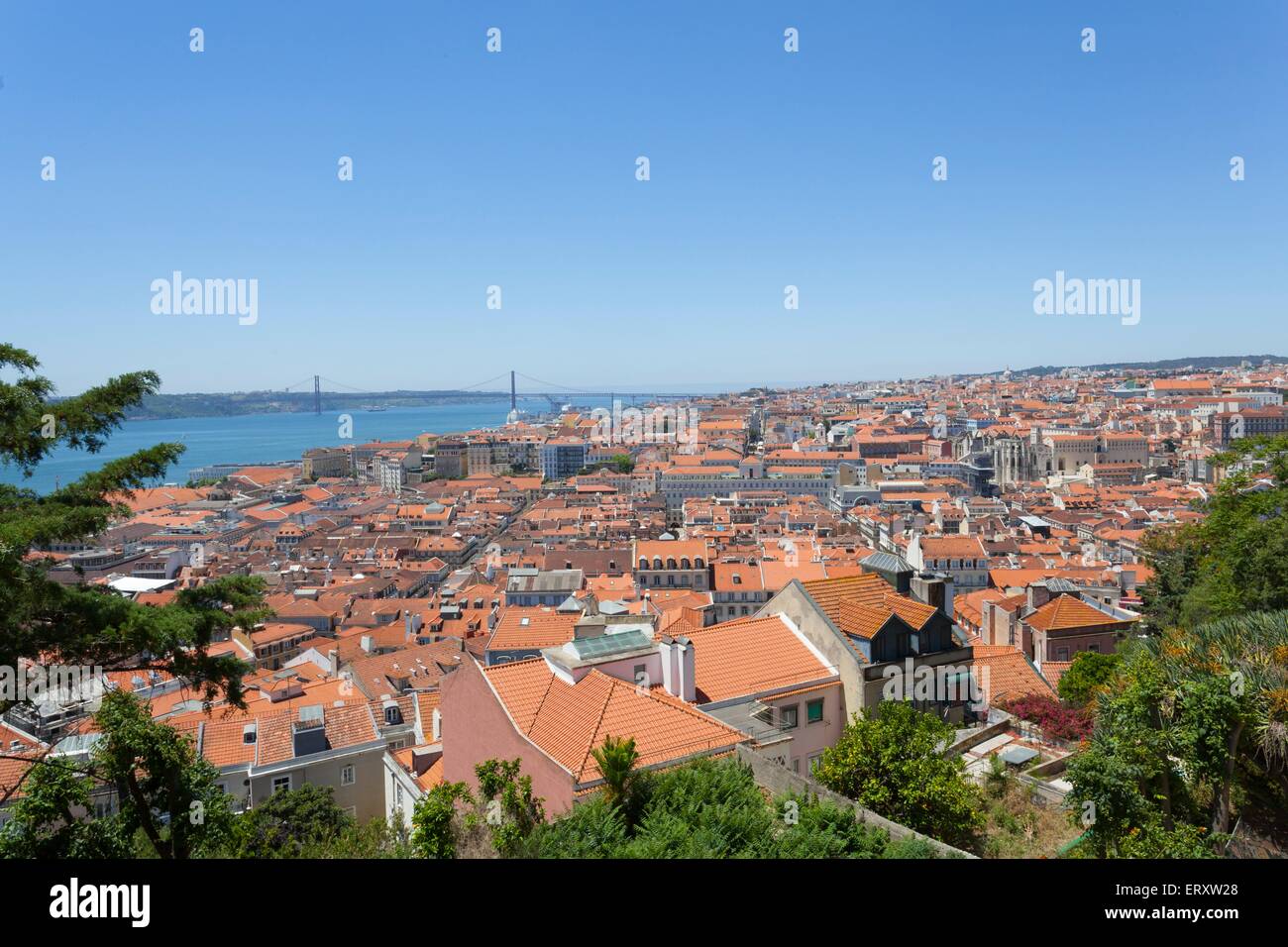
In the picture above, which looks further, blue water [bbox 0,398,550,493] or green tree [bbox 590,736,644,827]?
blue water [bbox 0,398,550,493]

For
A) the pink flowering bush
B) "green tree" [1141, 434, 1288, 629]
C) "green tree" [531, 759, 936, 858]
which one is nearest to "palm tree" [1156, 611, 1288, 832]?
"green tree" [531, 759, 936, 858]

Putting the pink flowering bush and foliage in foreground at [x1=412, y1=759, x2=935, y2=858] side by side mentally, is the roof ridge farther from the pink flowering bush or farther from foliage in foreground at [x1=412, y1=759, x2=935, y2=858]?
the pink flowering bush

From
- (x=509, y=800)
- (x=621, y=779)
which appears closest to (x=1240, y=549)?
(x=621, y=779)

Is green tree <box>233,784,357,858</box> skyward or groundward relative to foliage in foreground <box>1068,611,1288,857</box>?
groundward

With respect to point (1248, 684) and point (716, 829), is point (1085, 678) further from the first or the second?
point (716, 829)

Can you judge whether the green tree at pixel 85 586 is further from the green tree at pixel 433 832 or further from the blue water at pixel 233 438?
the blue water at pixel 233 438
